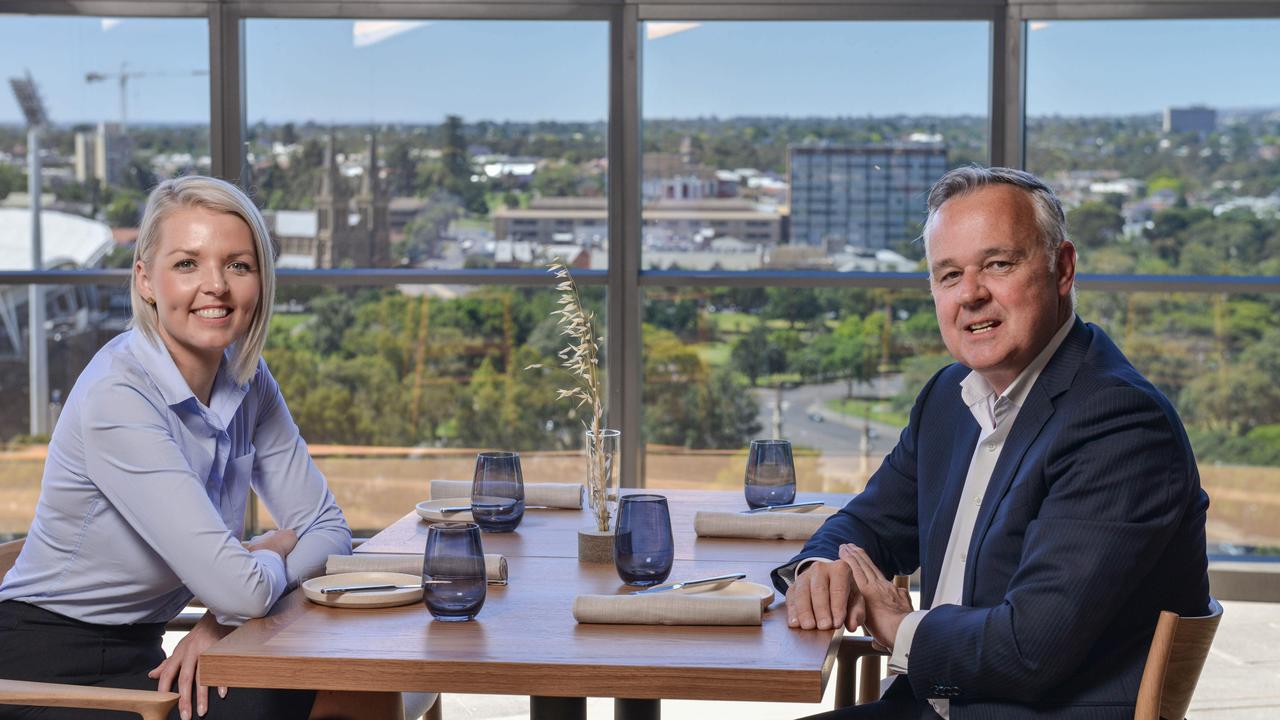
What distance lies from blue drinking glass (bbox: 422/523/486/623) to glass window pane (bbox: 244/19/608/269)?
9.67ft

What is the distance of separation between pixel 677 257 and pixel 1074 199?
1.40 meters

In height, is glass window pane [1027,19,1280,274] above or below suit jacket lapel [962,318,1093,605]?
above

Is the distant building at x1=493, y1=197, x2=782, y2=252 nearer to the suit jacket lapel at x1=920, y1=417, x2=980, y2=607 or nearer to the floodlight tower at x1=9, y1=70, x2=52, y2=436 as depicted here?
the floodlight tower at x1=9, y1=70, x2=52, y2=436

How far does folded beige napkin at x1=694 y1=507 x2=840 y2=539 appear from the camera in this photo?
2617 millimetres

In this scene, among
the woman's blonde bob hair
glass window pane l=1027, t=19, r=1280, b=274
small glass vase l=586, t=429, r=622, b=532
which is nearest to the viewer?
the woman's blonde bob hair

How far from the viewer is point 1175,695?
1.85m

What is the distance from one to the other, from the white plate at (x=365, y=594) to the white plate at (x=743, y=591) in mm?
420

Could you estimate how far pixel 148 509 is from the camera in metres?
2.15

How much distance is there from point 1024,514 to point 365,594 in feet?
3.20

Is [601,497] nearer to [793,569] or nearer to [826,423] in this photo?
[793,569]

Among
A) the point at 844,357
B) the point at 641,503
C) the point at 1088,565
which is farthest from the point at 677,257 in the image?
the point at 1088,565

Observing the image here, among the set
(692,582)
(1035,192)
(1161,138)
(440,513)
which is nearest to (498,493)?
(440,513)

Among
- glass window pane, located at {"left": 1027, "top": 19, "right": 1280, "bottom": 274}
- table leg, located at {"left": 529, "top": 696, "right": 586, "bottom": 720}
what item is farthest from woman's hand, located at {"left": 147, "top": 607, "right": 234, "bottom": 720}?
glass window pane, located at {"left": 1027, "top": 19, "right": 1280, "bottom": 274}

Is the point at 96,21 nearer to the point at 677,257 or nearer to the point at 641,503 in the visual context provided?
the point at 677,257
